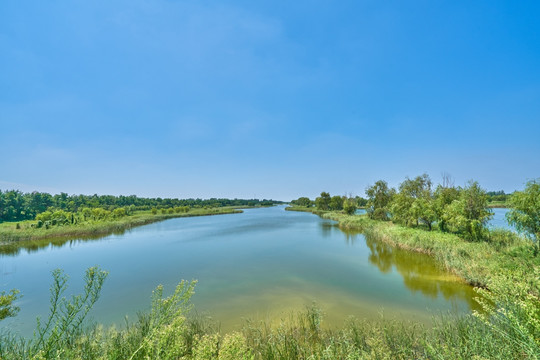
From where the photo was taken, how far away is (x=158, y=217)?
51.1 metres

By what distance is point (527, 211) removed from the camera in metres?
10.9

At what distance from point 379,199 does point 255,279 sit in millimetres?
29348

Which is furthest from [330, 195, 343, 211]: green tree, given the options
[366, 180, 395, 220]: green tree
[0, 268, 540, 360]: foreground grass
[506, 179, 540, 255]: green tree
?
[0, 268, 540, 360]: foreground grass

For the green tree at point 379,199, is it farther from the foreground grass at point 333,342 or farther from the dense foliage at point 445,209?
the foreground grass at point 333,342

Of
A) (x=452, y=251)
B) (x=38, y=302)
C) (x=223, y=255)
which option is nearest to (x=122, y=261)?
(x=38, y=302)

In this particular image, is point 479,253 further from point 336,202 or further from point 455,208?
point 336,202

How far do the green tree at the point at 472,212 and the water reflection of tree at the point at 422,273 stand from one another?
3.67m

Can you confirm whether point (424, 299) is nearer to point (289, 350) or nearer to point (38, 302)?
point (289, 350)

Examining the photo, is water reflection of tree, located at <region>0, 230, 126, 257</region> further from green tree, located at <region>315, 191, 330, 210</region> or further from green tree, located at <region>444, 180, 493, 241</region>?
Answer: green tree, located at <region>315, 191, 330, 210</region>

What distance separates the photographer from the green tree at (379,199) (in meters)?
33.3

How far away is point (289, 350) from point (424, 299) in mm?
7337

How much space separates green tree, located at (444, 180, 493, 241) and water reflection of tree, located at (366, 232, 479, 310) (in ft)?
12.0

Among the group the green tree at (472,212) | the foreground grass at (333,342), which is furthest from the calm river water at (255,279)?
the green tree at (472,212)

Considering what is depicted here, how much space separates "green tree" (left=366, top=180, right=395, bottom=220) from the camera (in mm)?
33303
